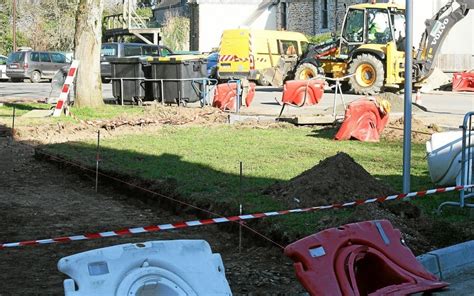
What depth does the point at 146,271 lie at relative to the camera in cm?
499

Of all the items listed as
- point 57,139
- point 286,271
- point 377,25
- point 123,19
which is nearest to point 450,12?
point 377,25

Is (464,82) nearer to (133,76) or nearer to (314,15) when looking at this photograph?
(133,76)

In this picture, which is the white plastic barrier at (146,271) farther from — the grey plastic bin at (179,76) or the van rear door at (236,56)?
the van rear door at (236,56)

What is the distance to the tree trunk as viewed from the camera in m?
22.4

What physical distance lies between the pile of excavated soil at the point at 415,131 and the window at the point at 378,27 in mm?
12636

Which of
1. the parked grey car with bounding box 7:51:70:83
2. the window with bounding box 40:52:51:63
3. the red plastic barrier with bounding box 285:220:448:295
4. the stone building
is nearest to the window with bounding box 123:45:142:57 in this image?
the parked grey car with bounding box 7:51:70:83

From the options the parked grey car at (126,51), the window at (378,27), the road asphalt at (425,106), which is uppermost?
the window at (378,27)

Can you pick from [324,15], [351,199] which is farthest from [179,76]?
[324,15]

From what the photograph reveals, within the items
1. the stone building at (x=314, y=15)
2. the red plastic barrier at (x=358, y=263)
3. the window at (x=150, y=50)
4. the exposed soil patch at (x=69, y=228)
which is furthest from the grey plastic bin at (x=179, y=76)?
the stone building at (x=314, y=15)

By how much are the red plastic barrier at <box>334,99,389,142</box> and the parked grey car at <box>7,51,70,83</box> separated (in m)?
31.2

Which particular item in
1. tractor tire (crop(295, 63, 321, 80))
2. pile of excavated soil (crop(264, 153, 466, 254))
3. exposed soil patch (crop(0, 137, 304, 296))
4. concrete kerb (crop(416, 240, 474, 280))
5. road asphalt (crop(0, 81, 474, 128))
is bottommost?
exposed soil patch (crop(0, 137, 304, 296))

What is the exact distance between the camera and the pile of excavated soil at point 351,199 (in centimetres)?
812

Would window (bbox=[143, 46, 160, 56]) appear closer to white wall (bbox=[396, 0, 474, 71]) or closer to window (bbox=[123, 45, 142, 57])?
window (bbox=[123, 45, 142, 57])

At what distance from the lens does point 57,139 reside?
1716 cm
